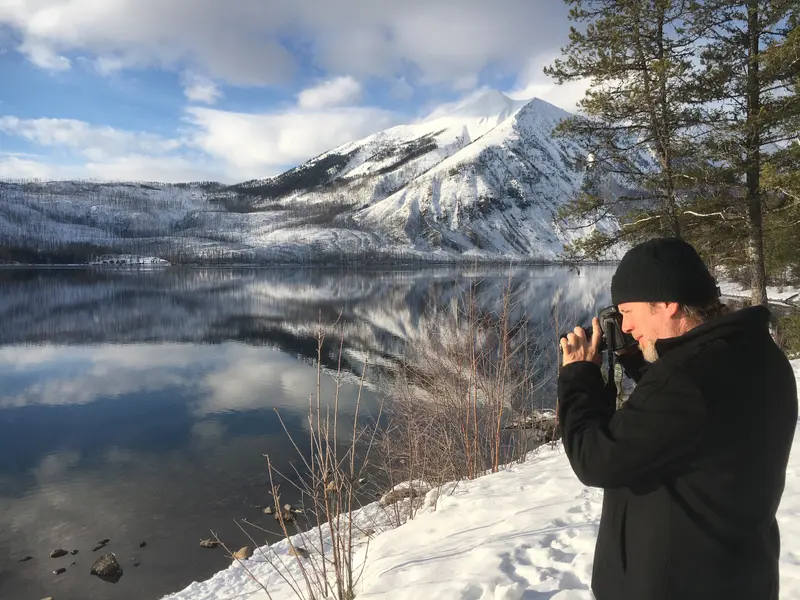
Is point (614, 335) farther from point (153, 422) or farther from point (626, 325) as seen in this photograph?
point (153, 422)

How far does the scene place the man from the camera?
156cm

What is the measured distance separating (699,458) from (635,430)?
0.65ft

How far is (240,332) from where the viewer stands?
44.8 m

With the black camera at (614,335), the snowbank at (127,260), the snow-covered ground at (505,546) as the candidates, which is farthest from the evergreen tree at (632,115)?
the snowbank at (127,260)

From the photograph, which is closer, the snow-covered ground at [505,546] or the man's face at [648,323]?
the man's face at [648,323]

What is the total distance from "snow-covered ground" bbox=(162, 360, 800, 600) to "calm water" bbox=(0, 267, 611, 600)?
254 centimetres

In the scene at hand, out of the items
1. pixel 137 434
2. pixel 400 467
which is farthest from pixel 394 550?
pixel 137 434

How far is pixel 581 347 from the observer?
6.61ft

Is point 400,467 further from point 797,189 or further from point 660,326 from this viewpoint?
point 660,326

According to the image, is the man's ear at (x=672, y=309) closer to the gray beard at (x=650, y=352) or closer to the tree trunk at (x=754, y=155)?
the gray beard at (x=650, y=352)

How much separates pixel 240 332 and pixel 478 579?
42.8 meters

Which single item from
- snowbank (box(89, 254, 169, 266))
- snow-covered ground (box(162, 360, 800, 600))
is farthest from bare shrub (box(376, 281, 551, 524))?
snowbank (box(89, 254, 169, 266))

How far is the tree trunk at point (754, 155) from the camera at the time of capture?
1023 cm

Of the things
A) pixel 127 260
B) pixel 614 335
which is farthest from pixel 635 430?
pixel 127 260
